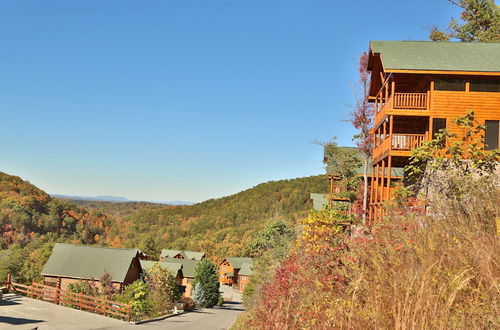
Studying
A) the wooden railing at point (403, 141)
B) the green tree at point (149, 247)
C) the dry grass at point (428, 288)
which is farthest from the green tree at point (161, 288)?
the green tree at point (149, 247)

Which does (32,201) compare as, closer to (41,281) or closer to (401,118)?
(41,281)

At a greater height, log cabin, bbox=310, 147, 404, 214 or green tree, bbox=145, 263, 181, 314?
log cabin, bbox=310, 147, 404, 214

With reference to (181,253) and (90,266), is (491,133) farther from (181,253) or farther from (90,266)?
(181,253)

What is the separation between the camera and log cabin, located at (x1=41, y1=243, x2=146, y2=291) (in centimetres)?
4475

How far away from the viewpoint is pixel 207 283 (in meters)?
62.0

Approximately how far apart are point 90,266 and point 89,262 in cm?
66

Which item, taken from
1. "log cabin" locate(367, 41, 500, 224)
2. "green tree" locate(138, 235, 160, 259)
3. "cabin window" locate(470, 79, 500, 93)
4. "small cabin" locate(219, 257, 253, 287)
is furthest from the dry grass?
"small cabin" locate(219, 257, 253, 287)

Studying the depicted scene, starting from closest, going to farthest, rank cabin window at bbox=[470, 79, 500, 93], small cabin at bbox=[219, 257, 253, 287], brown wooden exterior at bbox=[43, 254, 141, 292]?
1. cabin window at bbox=[470, 79, 500, 93]
2. brown wooden exterior at bbox=[43, 254, 141, 292]
3. small cabin at bbox=[219, 257, 253, 287]

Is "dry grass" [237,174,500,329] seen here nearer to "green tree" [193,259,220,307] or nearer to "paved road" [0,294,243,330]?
"paved road" [0,294,243,330]

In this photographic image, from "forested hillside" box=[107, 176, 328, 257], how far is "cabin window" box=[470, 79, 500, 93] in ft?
303

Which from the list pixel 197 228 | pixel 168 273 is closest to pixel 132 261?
pixel 168 273

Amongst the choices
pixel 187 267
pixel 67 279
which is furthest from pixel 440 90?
pixel 187 267

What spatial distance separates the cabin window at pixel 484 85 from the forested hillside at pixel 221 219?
303ft

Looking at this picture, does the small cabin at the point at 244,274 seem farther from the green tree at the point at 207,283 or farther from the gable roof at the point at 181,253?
the green tree at the point at 207,283
